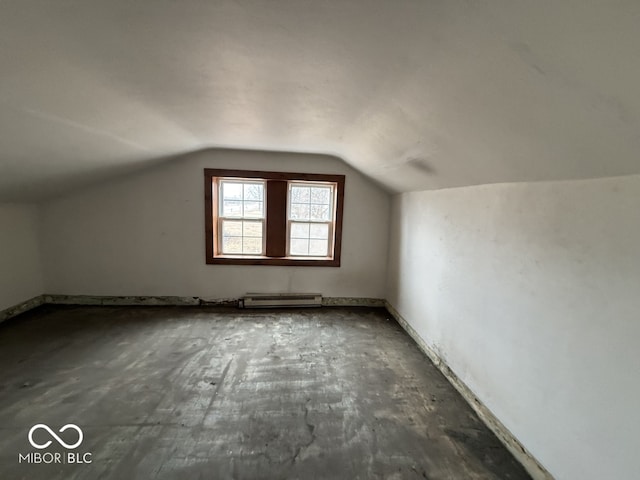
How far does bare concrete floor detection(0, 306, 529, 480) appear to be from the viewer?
5.45 ft

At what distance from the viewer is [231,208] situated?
4180 millimetres

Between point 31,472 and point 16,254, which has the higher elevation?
point 16,254

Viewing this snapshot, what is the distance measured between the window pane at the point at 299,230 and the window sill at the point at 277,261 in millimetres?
326

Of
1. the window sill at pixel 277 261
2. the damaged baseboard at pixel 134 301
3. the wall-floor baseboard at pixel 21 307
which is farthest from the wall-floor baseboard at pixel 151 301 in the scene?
the window sill at pixel 277 261

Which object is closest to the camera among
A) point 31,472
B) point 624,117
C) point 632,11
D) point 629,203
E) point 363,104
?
point 632,11

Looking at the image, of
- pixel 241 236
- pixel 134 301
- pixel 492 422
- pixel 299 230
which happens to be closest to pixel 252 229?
pixel 241 236

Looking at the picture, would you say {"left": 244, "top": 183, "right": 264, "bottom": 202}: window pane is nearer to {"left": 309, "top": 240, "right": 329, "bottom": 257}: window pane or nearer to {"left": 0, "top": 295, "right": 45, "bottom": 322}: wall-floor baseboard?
{"left": 309, "top": 240, "right": 329, "bottom": 257}: window pane

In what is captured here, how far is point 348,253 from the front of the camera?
14.0 ft

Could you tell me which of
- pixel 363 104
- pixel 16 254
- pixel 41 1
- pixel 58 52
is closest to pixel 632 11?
pixel 363 104

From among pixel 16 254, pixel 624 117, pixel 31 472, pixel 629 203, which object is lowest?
pixel 31 472

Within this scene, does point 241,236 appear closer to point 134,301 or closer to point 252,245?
point 252,245

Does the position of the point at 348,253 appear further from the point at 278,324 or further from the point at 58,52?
the point at 58,52

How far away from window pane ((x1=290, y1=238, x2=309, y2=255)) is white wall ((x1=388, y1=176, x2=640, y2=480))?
216 cm

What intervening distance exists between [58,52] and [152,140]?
61.6 inches
